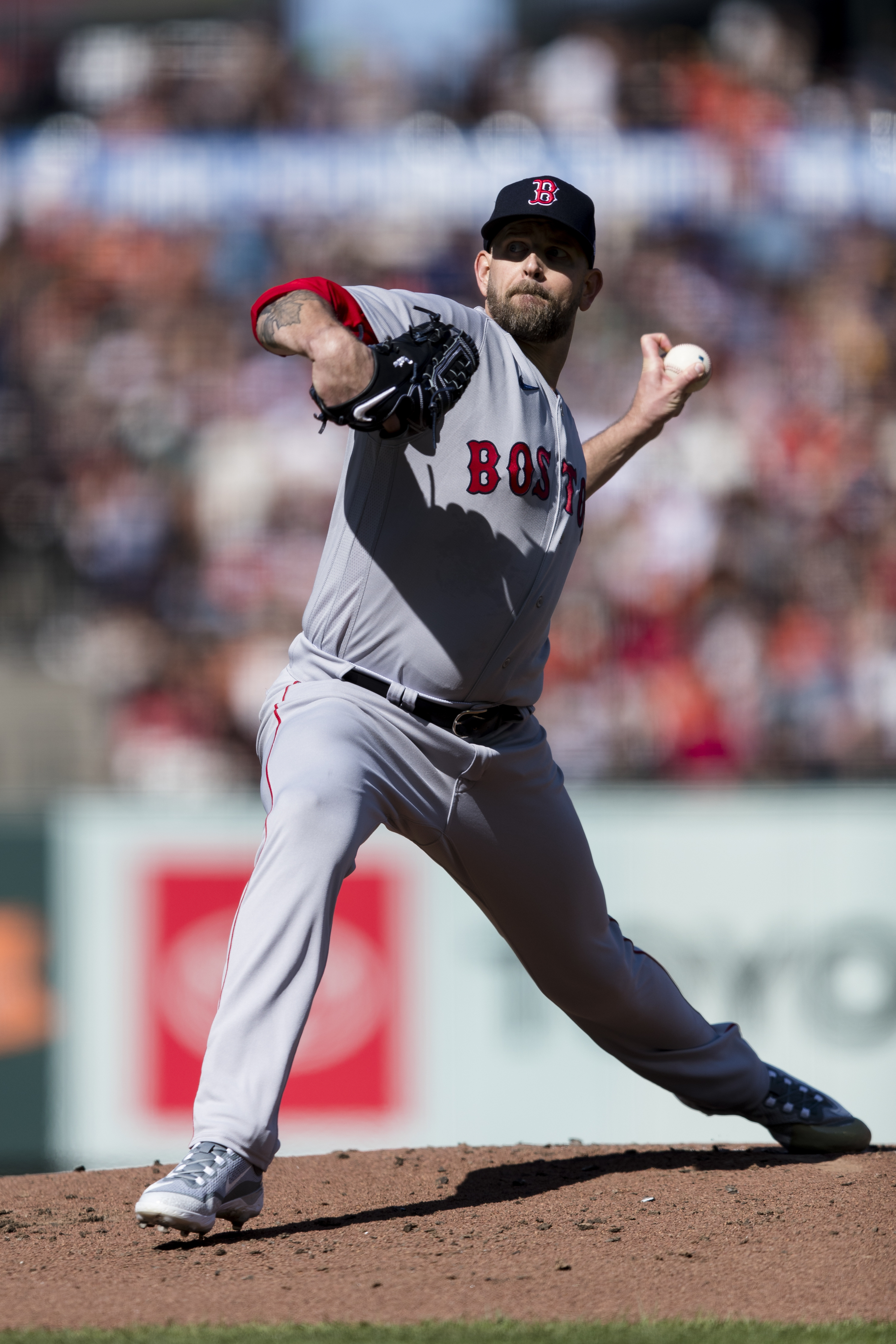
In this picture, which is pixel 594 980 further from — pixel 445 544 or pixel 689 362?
pixel 689 362

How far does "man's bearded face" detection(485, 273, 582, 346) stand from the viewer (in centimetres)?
306

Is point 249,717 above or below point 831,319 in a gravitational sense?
below

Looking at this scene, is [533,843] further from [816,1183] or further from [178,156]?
[178,156]

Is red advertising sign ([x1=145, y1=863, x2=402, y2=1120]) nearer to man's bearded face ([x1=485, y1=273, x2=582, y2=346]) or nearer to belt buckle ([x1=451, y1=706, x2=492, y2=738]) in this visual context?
belt buckle ([x1=451, y1=706, x2=492, y2=738])

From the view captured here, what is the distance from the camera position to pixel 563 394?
7.41 meters

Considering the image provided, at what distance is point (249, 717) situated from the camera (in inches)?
268

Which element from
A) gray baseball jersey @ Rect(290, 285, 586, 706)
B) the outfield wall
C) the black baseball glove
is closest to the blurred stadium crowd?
the outfield wall

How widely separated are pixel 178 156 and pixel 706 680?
449 cm

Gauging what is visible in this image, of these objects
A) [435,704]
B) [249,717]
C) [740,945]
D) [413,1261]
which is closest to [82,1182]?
[413,1261]

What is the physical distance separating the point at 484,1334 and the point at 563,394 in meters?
5.68

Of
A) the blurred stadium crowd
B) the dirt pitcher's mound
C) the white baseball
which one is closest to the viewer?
the dirt pitcher's mound

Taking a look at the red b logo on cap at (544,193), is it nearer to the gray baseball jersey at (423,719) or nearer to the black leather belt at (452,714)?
the gray baseball jersey at (423,719)

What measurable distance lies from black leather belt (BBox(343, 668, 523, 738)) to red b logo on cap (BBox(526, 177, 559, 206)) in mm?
957

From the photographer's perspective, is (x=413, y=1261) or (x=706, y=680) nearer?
(x=413, y=1261)
